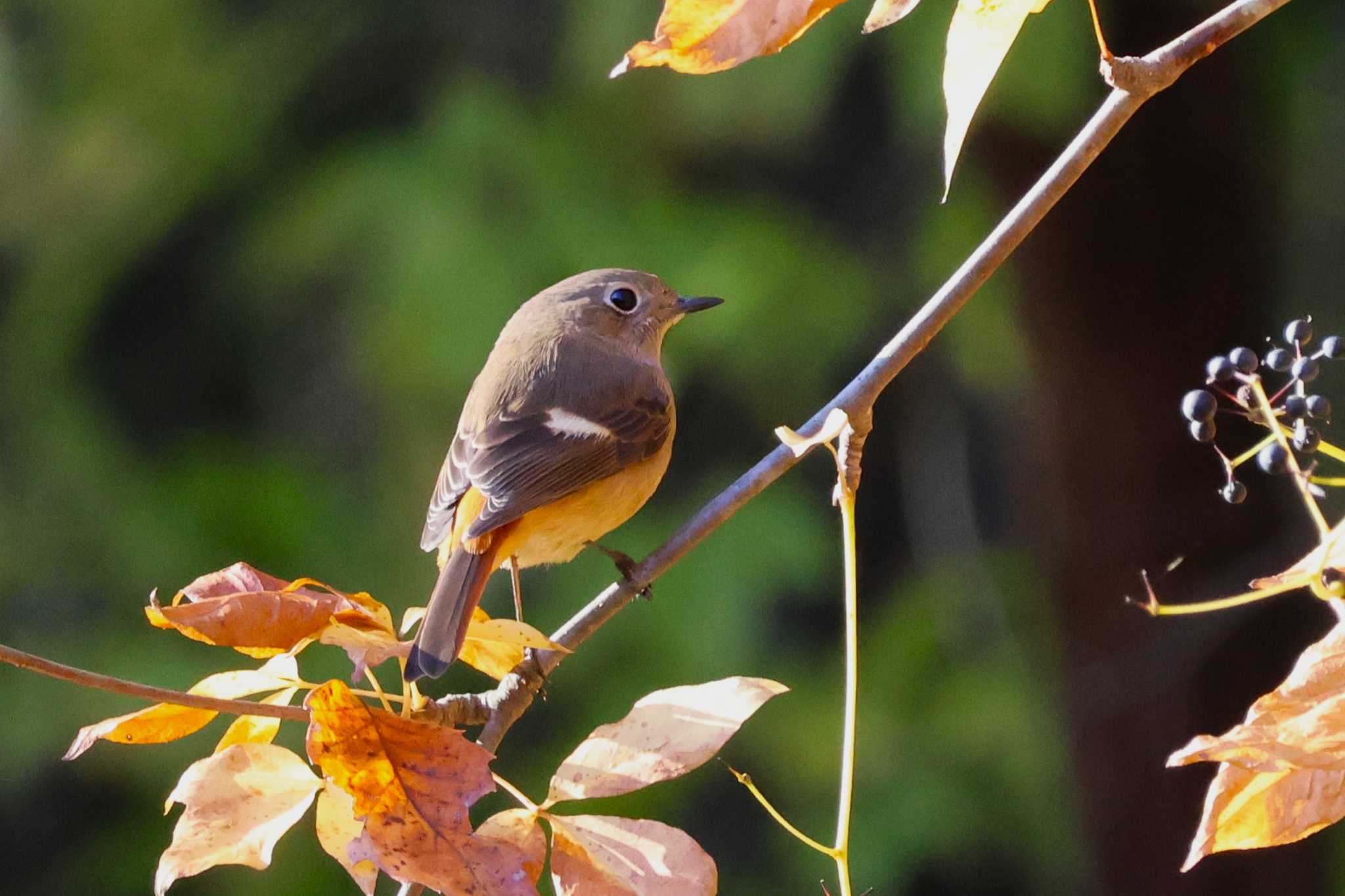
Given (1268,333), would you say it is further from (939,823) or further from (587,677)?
(587,677)

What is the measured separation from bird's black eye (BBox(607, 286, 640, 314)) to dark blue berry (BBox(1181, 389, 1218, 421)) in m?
1.66

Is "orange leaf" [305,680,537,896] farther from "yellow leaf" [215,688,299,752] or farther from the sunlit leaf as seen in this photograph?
the sunlit leaf

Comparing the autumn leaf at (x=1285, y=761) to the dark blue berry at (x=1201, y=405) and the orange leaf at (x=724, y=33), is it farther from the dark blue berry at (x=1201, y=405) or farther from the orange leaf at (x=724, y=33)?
the orange leaf at (x=724, y=33)

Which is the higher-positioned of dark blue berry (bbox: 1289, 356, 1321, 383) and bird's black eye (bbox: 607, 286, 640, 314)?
bird's black eye (bbox: 607, 286, 640, 314)

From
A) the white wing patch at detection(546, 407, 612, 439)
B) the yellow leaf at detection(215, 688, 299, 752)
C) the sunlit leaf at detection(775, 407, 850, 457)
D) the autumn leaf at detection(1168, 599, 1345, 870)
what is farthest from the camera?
the white wing patch at detection(546, 407, 612, 439)

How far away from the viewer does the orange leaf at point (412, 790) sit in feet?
3.93

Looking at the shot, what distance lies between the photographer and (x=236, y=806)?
135cm

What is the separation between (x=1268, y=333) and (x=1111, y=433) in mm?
565

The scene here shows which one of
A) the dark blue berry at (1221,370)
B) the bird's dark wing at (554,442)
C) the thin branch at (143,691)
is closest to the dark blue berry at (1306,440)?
the dark blue berry at (1221,370)

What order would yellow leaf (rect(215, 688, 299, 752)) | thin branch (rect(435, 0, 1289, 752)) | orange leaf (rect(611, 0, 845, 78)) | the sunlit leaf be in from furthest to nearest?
yellow leaf (rect(215, 688, 299, 752)) → thin branch (rect(435, 0, 1289, 752)) → the sunlit leaf → orange leaf (rect(611, 0, 845, 78))

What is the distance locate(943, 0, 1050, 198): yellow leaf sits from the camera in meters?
1.21

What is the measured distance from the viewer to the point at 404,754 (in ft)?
4.18

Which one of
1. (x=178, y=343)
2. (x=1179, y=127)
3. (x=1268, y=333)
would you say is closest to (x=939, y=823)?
(x=1268, y=333)

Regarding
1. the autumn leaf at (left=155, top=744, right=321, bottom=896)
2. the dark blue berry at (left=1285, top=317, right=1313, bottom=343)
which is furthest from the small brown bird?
the dark blue berry at (left=1285, top=317, right=1313, bottom=343)
